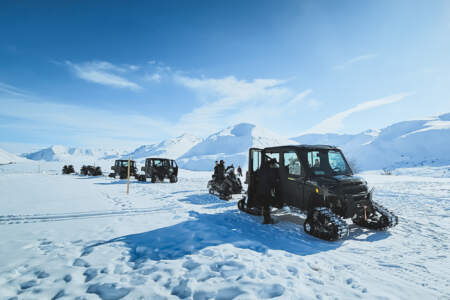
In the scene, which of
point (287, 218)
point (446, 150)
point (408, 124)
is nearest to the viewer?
point (287, 218)

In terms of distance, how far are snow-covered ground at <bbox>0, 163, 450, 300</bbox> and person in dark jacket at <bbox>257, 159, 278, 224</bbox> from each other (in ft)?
1.44

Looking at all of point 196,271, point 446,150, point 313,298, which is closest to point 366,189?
point 313,298

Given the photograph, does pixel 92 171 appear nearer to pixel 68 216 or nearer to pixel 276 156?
pixel 68 216

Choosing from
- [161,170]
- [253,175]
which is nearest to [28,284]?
[253,175]

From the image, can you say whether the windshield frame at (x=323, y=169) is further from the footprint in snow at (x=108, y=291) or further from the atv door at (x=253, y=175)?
the footprint in snow at (x=108, y=291)

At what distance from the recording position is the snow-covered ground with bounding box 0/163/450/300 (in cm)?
320

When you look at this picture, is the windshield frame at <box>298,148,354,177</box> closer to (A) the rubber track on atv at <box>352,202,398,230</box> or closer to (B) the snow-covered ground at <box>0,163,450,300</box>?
(A) the rubber track on atv at <box>352,202,398,230</box>

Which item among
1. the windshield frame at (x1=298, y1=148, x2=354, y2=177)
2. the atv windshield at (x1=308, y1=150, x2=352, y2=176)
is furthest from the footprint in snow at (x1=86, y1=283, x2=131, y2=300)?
the atv windshield at (x1=308, y1=150, x2=352, y2=176)

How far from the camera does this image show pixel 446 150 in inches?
4668

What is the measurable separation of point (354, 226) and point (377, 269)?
2977 millimetres

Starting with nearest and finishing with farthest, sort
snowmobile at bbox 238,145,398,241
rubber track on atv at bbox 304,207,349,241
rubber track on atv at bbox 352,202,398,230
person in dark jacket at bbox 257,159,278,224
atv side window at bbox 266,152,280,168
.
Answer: rubber track on atv at bbox 304,207,349,241
snowmobile at bbox 238,145,398,241
rubber track on atv at bbox 352,202,398,230
person in dark jacket at bbox 257,159,278,224
atv side window at bbox 266,152,280,168

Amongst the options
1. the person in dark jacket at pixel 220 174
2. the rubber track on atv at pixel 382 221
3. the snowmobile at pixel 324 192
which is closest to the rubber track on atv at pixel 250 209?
the snowmobile at pixel 324 192

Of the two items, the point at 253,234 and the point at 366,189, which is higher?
the point at 366,189

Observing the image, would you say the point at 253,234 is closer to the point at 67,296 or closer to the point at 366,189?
the point at 366,189
